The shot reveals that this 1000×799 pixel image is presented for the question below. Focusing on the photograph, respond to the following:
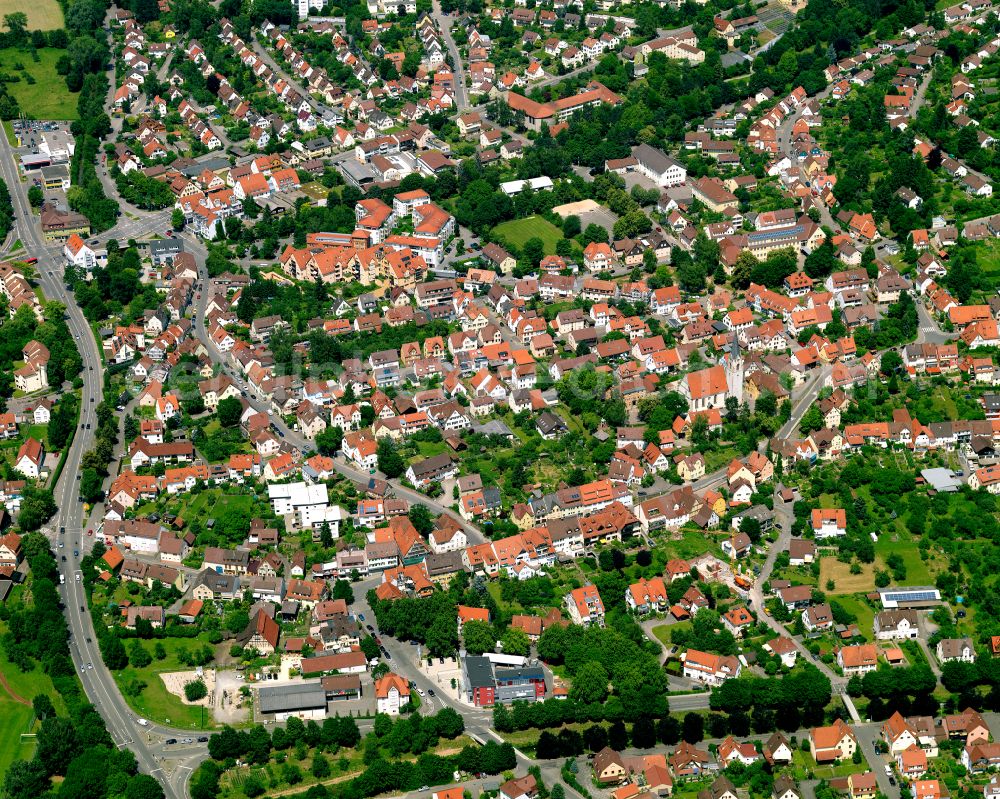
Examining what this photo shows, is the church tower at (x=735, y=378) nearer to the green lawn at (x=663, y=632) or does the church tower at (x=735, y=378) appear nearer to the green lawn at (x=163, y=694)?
the green lawn at (x=663, y=632)

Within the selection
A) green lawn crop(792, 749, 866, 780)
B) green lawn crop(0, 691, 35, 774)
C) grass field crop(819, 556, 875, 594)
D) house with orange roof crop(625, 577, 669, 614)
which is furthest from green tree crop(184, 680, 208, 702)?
grass field crop(819, 556, 875, 594)

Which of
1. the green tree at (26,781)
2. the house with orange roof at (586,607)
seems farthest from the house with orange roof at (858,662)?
the green tree at (26,781)

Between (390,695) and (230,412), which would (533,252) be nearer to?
(230,412)

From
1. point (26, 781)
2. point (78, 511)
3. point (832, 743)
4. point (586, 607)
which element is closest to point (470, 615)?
point (586, 607)

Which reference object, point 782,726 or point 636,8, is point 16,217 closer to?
point 636,8

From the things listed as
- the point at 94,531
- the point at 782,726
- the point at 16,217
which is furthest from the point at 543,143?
the point at 782,726

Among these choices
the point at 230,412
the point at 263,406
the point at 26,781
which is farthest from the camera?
the point at 263,406
